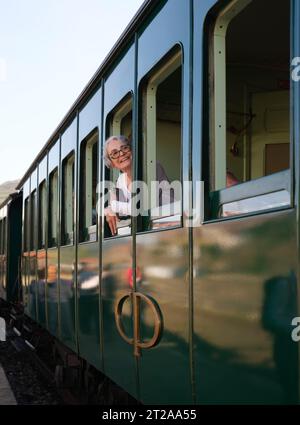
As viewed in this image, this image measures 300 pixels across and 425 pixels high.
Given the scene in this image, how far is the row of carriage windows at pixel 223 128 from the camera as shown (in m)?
2.73

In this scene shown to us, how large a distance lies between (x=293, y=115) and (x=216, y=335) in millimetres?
972

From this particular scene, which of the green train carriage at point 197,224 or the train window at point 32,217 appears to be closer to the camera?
the green train carriage at point 197,224

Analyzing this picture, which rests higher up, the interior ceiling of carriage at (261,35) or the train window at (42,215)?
the interior ceiling of carriage at (261,35)

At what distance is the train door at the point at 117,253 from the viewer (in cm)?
380

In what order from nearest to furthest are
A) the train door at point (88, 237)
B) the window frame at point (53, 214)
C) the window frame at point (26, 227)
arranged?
the train door at point (88, 237), the window frame at point (53, 214), the window frame at point (26, 227)

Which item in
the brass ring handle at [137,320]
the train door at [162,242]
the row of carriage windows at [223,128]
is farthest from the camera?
the brass ring handle at [137,320]

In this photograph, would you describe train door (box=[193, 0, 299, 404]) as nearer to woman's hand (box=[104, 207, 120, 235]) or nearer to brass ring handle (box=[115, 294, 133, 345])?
brass ring handle (box=[115, 294, 133, 345])

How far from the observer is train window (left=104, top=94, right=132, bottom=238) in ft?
13.6

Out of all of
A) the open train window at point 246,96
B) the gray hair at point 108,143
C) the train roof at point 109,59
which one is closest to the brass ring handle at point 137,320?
the open train window at point 246,96

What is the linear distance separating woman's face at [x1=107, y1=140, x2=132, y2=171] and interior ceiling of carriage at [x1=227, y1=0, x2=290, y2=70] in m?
0.97

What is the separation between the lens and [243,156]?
4.60m

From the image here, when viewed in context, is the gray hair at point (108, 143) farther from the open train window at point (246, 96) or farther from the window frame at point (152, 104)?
the open train window at point (246, 96)

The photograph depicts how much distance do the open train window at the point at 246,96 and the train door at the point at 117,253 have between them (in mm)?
687

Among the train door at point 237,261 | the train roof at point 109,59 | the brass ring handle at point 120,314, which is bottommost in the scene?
the brass ring handle at point 120,314
